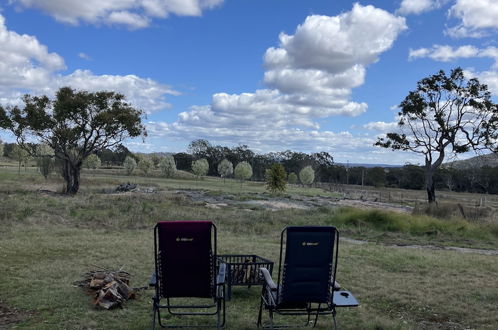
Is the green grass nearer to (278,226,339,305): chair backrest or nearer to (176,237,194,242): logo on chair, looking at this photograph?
(278,226,339,305): chair backrest

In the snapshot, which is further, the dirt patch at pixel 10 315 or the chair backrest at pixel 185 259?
the dirt patch at pixel 10 315

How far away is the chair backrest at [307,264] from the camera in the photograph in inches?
159

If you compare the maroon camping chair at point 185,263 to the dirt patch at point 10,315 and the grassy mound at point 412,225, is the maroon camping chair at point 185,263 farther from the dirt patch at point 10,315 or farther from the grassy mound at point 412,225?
the grassy mound at point 412,225

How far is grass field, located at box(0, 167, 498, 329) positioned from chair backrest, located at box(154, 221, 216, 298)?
0.77 metres

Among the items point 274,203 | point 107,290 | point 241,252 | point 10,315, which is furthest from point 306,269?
point 274,203

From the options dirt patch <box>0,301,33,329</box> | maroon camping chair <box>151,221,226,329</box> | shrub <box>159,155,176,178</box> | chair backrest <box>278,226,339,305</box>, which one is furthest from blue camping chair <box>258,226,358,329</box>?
shrub <box>159,155,176,178</box>

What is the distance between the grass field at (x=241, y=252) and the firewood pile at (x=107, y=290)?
0.12 metres

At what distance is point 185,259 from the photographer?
4.11 metres

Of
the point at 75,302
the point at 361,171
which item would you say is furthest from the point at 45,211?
the point at 361,171

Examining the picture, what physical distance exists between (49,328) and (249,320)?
6.90 ft

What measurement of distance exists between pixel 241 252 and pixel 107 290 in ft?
15.0

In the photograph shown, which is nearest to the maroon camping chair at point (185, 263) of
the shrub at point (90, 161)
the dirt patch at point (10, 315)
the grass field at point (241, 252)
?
the grass field at point (241, 252)

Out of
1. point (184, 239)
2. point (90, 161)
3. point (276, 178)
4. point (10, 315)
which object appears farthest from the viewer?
point (90, 161)

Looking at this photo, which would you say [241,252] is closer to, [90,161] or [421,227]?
[421,227]
